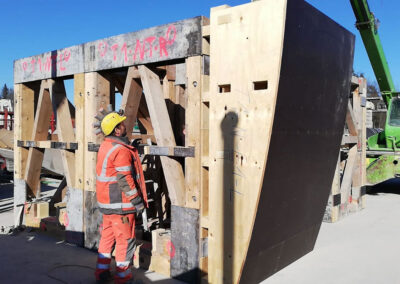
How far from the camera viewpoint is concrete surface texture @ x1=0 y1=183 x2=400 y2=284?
461cm

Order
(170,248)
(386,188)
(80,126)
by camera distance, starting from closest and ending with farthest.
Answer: (170,248) → (80,126) → (386,188)

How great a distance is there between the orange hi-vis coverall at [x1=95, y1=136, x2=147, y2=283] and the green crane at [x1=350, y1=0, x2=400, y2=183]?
26.0 feet

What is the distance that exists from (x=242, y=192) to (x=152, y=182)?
2.47 meters

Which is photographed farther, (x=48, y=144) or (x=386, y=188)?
(x=386, y=188)

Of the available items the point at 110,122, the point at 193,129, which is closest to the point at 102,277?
the point at 110,122

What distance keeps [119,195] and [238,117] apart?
4.88 ft

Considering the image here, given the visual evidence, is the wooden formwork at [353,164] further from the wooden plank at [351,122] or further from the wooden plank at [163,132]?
the wooden plank at [163,132]

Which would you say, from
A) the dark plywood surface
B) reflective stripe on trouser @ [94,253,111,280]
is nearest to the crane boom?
the dark plywood surface

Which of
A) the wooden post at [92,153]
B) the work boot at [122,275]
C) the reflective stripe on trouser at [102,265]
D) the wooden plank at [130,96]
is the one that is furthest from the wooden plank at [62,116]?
the work boot at [122,275]

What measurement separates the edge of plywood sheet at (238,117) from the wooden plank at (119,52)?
417 millimetres

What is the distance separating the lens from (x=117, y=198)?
4242mm

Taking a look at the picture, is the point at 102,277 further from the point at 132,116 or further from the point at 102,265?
the point at 132,116

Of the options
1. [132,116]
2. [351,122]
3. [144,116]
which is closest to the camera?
[132,116]

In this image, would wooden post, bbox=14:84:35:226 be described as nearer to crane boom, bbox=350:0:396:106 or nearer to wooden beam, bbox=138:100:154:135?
wooden beam, bbox=138:100:154:135
